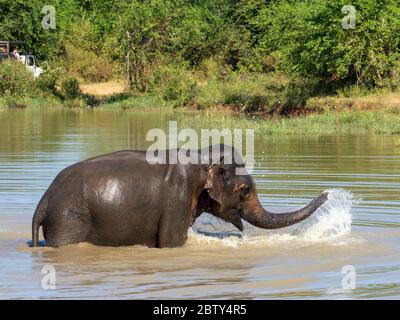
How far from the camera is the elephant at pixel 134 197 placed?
1091 centimetres

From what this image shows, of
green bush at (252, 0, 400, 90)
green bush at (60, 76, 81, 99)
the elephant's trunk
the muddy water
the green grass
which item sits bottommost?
the muddy water

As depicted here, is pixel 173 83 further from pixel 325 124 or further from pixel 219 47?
pixel 325 124

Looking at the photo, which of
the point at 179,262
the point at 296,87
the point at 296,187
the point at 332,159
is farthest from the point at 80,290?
the point at 296,87

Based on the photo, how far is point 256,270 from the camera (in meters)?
10.8

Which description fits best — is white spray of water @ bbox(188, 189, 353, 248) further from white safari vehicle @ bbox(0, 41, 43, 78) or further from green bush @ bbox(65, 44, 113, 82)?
green bush @ bbox(65, 44, 113, 82)

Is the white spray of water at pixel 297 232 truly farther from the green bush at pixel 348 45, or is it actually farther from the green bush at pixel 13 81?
the green bush at pixel 13 81

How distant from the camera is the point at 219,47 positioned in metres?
48.8

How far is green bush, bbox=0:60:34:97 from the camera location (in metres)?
45.3

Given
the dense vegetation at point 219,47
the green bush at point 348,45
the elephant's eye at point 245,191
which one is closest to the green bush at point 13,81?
the dense vegetation at point 219,47

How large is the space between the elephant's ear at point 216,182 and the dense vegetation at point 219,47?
72.8 feet

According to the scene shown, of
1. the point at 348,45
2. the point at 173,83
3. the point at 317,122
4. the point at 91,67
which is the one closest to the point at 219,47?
the point at 173,83

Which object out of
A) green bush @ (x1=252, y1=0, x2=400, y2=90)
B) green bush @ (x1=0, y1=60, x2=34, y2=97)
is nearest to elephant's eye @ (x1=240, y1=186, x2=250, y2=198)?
green bush @ (x1=252, y1=0, x2=400, y2=90)

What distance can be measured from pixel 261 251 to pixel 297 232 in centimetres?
108

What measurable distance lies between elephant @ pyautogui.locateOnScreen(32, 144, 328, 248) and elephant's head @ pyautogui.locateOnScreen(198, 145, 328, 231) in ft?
0.03
